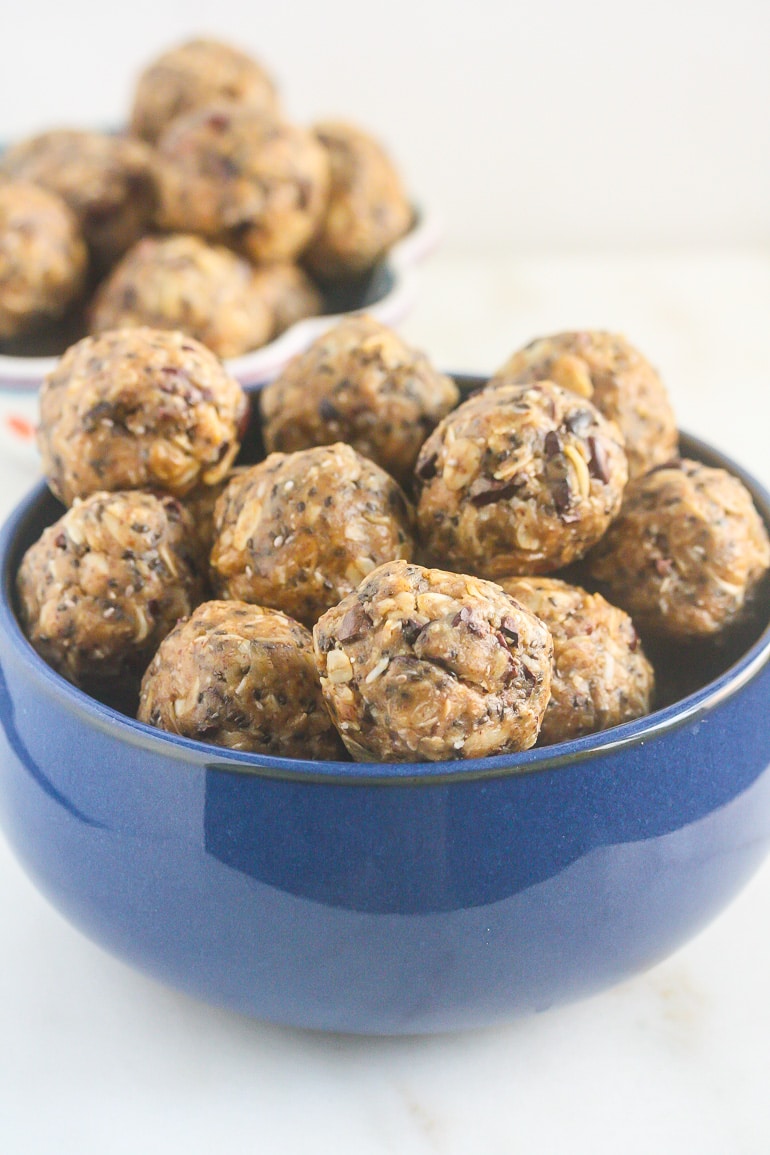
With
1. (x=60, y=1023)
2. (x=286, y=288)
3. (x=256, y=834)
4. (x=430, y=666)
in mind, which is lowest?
(x=60, y=1023)

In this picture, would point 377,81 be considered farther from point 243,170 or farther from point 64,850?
point 64,850

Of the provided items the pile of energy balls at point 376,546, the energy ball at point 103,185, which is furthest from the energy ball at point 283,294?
the pile of energy balls at point 376,546

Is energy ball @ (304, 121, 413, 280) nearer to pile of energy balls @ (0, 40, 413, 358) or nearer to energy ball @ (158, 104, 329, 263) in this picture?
pile of energy balls @ (0, 40, 413, 358)

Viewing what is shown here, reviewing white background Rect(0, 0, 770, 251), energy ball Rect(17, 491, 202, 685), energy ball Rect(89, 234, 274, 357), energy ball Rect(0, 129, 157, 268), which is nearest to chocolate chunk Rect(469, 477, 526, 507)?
energy ball Rect(17, 491, 202, 685)

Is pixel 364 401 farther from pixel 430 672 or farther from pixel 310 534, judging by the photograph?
pixel 430 672

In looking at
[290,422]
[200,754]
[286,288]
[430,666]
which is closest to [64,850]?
[200,754]

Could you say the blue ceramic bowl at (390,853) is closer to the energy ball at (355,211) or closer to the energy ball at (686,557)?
the energy ball at (686,557)

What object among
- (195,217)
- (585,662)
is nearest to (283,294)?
(195,217)
